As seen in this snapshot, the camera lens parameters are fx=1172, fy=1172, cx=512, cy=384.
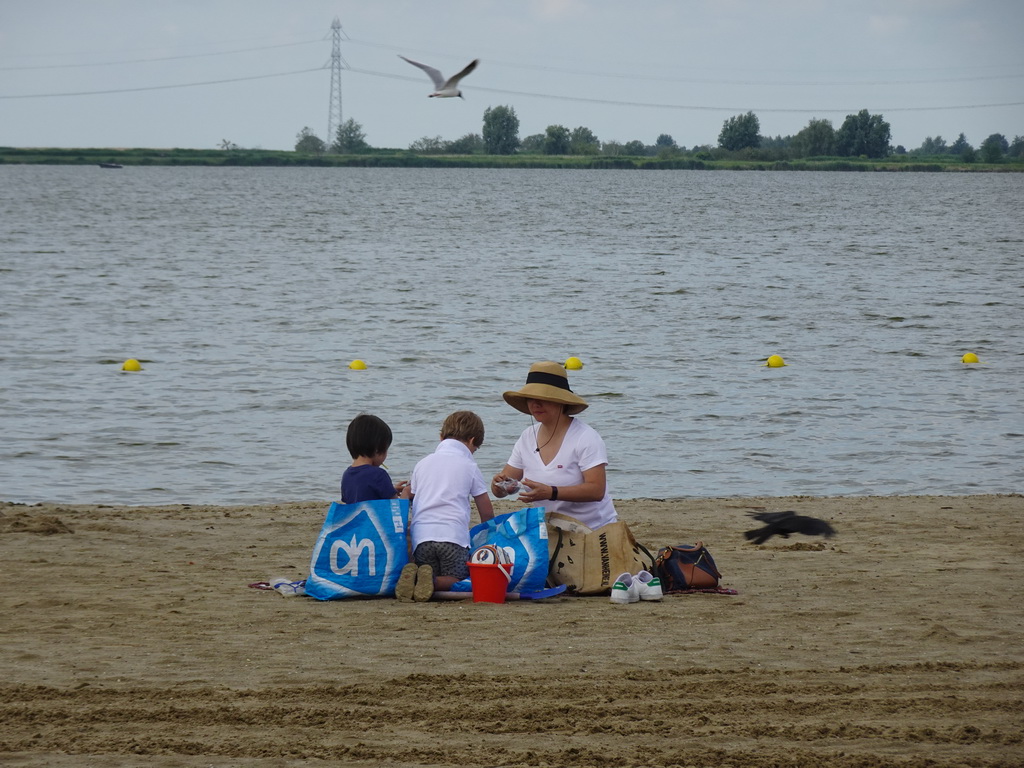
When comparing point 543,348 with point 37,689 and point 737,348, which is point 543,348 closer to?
point 737,348

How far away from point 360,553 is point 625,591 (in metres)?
1.52

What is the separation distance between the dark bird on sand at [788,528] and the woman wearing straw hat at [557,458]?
7.35 ft

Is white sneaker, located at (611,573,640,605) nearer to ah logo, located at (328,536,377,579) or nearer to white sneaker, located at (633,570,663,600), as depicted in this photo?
white sneaker, located at (633,570,663,600)

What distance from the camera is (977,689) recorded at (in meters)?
4.96

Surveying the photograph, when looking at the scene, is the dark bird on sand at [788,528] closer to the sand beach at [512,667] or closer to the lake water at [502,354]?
the sand beach at [512,667]

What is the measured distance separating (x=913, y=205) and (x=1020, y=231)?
2568 cm

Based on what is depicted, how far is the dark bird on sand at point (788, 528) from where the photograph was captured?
8.88 metres

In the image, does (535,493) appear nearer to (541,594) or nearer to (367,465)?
(541,594)

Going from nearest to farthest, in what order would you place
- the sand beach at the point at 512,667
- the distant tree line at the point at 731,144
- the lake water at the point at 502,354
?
1. the sand beach at the point at 512,667
2. the lake water at the point at 502,354
3. the distant tree line at the point at 731,144

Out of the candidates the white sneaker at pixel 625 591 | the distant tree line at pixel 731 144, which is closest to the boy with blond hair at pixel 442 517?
the white sneaker at pixel 625 591

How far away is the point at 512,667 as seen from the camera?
533 cm

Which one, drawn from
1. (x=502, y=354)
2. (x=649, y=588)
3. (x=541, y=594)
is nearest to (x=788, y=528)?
(x=649, y=588)

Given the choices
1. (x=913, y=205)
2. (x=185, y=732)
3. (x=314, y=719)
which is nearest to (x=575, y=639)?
(x=314, y=719)

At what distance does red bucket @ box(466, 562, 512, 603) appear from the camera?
6547mm
